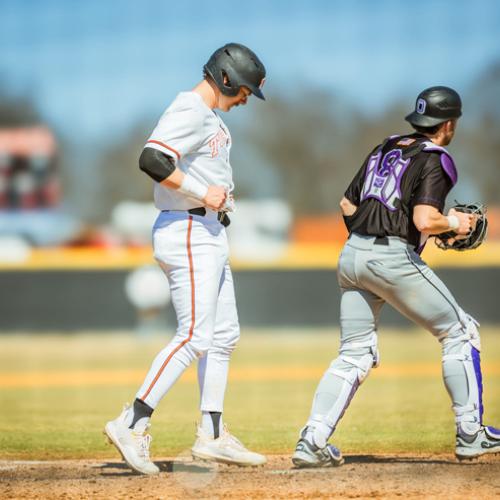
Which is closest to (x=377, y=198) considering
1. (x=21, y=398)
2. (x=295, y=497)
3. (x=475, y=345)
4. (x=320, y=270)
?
(x=475, y=345)

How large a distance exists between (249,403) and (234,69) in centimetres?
399

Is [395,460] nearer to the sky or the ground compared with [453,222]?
nearer to the ground

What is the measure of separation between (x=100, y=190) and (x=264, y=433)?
95.3 ft

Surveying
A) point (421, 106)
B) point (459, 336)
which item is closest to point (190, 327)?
point (459, 336)

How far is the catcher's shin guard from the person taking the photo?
14.8ft

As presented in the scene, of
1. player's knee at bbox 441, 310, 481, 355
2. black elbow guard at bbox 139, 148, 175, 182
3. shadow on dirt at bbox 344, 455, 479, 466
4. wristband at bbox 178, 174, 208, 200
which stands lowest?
shadow on dirt at bbox 344, 455, 479, 466

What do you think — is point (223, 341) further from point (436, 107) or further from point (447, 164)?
point (436, 107)

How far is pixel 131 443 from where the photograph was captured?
4309mm

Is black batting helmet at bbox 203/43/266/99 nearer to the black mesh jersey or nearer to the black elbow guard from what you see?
the black elbow guard

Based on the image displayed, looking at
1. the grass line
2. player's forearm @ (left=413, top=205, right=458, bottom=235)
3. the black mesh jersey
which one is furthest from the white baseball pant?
the grass line

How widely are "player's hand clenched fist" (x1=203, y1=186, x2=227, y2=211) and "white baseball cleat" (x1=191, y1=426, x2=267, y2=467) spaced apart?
3.53 feet

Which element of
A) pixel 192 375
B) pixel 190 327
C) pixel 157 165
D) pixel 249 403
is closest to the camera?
pixel 157 165

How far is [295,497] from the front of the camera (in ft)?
13.0

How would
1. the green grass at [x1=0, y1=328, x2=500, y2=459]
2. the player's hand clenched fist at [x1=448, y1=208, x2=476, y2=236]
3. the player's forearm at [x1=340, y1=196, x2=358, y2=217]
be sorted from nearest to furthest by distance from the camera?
the player's hand clenched fist at [x1=448, y1=208, x2=476, y2=236] → the player's forearm at [x1=340, y1=196, x2=358, y2=217] → the green grass at [x1=0, y1=328, x2=500, y2=459]
